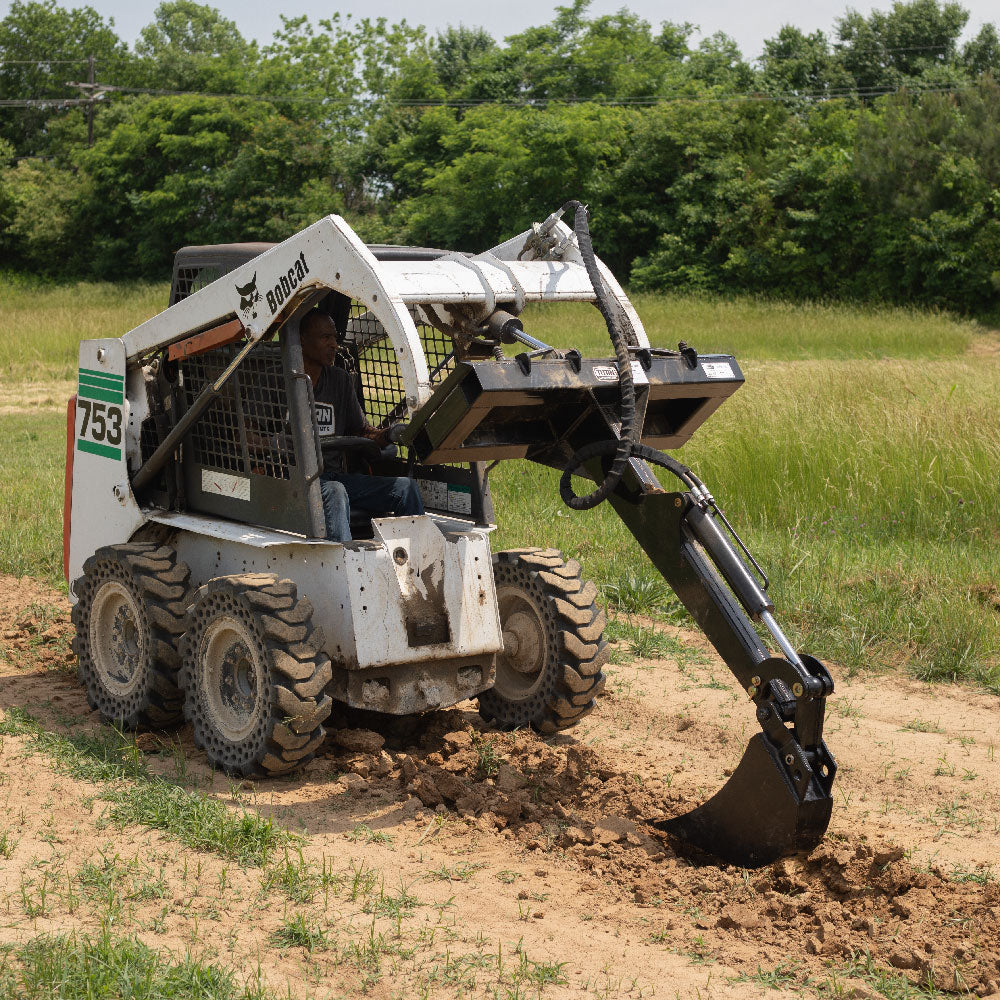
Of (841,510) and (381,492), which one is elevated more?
(381,492)

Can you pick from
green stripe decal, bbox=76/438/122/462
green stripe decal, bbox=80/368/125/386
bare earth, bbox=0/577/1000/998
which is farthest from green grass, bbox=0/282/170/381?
bare earth, bbox=0/577/1000/998

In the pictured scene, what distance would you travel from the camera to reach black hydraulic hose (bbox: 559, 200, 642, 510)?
4449mm

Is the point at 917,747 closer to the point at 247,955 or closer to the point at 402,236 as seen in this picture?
the point at 247,955

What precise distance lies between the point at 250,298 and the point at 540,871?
2.56 m

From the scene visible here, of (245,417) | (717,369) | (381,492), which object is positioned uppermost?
(717,369)

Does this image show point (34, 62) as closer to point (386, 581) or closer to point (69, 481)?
point (69, 481)

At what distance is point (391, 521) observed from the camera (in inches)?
206

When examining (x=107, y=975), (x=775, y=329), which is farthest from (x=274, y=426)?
(x=775, y=329)

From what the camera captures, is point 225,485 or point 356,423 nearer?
point 225,485

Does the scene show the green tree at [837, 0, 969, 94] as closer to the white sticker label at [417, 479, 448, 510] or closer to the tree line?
the tree line

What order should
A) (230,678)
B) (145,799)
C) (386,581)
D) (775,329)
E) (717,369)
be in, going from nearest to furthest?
(145,799)
(717,369)
(386,581)
(230,678)
(775,329)

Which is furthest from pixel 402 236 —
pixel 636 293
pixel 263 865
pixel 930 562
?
pixel 263 865

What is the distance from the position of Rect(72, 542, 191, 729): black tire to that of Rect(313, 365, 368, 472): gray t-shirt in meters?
0.85

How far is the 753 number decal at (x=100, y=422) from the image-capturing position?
610 cm
